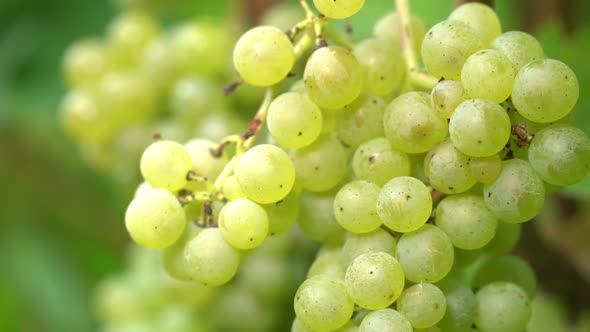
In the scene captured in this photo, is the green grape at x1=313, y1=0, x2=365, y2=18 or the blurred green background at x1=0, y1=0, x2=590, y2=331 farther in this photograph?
the blurred green background at x1=0, y1=0, x2=590, y2=331

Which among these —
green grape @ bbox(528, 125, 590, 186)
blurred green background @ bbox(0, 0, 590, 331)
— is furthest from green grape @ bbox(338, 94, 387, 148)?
blurred green background @ bbox(0, 0, 590, 331)

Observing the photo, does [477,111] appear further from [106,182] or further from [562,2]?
[106,182]

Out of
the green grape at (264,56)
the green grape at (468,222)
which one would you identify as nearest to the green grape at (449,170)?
the green grape at (468,222)

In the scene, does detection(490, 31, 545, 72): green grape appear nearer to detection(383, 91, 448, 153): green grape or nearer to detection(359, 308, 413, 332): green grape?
detection(383, 91, 448, 153): green grape

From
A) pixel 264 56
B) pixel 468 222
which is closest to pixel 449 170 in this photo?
pixel 468 222

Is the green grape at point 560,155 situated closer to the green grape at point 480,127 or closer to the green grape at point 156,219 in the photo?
the green grape at point 480,127

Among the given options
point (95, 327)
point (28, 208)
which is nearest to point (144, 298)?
point (95, 327)

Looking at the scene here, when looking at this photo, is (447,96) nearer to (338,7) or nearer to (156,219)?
(338,7)
